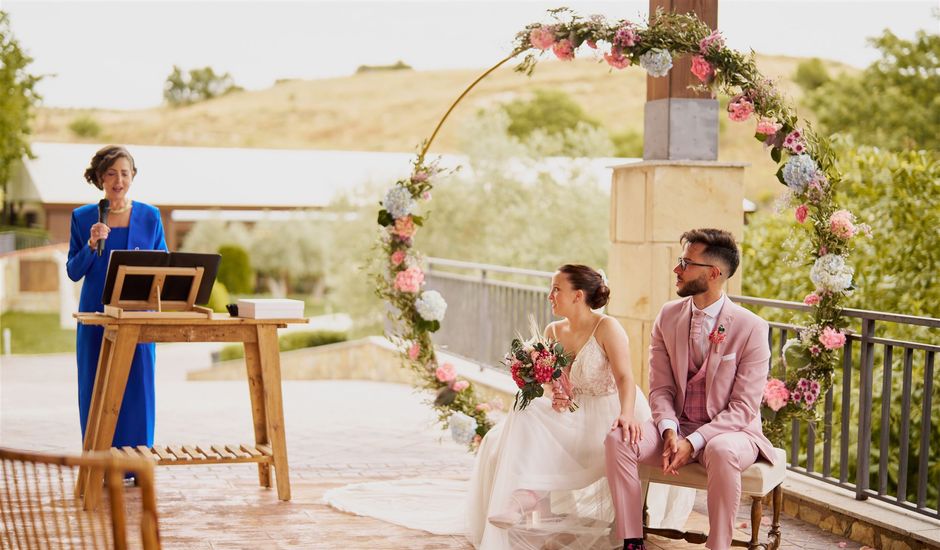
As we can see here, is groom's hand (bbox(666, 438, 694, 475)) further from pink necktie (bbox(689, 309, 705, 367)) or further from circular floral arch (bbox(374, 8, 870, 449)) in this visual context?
circular floral arch (bbox(374, 8, 870, 449))

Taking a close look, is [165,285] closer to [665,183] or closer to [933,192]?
[665,183]

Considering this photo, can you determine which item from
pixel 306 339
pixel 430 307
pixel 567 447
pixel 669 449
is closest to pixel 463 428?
pixel 430 307

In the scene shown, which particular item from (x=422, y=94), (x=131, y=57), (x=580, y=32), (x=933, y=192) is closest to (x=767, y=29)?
(x=422, y=94)

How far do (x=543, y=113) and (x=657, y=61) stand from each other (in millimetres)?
44701

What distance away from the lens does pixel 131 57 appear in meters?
46.1

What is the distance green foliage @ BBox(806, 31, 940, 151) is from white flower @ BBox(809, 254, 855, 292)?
22383 mm

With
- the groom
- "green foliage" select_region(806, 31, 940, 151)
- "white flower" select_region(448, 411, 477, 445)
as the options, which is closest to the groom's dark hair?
the groom

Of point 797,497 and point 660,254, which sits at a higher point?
point 660,254

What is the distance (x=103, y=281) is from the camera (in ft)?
17.5

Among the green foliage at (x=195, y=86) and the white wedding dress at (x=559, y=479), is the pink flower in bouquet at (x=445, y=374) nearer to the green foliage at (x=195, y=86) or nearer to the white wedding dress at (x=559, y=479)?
the white wedding dress at (x=559, y=479)

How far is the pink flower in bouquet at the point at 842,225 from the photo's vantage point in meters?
4.80

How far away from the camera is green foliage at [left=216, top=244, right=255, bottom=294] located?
26.1 m

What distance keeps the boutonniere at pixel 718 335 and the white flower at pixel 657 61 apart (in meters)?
1.48

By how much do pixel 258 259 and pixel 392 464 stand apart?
84.9ft
